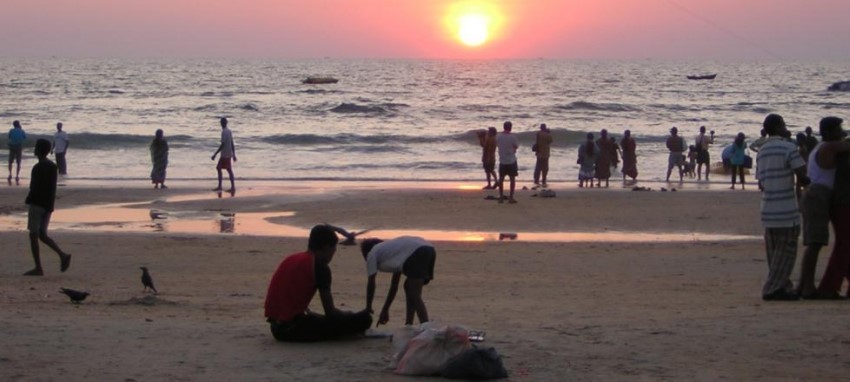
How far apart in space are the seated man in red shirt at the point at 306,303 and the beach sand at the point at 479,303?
0.47ft

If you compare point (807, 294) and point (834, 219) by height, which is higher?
point (834, 219)

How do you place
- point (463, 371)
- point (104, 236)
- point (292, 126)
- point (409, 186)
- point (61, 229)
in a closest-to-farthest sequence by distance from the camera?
1. point (463, 371)
2. point (104, 236)
3. point (61, 229)
4. point (409, 186)
5. point (292, 126)

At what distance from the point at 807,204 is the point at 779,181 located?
1.53ft

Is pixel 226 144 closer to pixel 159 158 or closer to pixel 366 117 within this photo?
pixel 159 158

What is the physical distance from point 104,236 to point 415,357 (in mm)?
10145

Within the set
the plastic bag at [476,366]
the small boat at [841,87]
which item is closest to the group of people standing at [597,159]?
the plastic bag at [476,366]

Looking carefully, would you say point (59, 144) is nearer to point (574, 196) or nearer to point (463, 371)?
point (574, 196)

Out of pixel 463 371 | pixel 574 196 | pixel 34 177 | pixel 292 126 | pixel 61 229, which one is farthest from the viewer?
pixel 292 126

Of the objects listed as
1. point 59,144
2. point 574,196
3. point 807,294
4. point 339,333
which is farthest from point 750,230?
point 59,144

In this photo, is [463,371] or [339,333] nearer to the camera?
[463,371]

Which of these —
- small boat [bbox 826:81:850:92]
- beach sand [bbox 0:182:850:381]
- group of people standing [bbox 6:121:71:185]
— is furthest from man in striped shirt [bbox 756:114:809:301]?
small boat [bbox 826:81:850:92]

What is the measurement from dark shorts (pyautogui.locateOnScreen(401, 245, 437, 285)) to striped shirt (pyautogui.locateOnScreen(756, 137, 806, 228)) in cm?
326

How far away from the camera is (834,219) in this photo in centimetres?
955

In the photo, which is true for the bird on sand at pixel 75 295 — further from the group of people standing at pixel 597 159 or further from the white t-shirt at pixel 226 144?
the group of people standing at pixel 597 159
